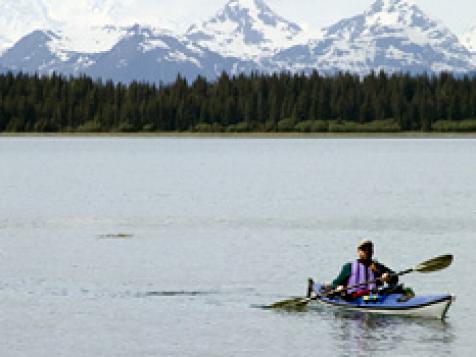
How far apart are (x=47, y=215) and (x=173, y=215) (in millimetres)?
6149

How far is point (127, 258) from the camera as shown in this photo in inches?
1754

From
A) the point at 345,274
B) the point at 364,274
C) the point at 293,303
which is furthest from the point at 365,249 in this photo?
the point at 293,303

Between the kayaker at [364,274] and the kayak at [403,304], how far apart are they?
0.23 meters

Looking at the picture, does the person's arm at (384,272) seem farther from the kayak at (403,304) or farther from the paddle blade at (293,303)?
the paddle blade at (293,303)

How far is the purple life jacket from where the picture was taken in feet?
107

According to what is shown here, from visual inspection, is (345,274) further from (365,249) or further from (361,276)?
(365,249)

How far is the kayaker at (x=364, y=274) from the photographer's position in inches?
1267

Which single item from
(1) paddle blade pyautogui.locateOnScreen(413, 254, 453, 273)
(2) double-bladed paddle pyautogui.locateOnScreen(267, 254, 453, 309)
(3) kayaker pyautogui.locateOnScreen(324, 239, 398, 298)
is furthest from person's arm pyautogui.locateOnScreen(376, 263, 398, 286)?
(1) paddle blade pyautogui.locateOnScreen(413, 254, 453, 273)

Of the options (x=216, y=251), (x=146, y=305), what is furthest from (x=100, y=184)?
(x=146, y=305)

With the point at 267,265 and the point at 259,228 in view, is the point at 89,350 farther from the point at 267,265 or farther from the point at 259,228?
the point at 259,228

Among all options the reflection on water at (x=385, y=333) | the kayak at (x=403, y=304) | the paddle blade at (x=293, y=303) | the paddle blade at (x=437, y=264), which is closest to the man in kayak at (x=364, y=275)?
the kayak at (x=403, y=304)

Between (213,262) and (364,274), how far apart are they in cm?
1165

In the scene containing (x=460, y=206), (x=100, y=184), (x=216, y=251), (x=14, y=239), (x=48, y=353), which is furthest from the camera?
(x=100, y=184)

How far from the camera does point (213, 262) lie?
143 ft
